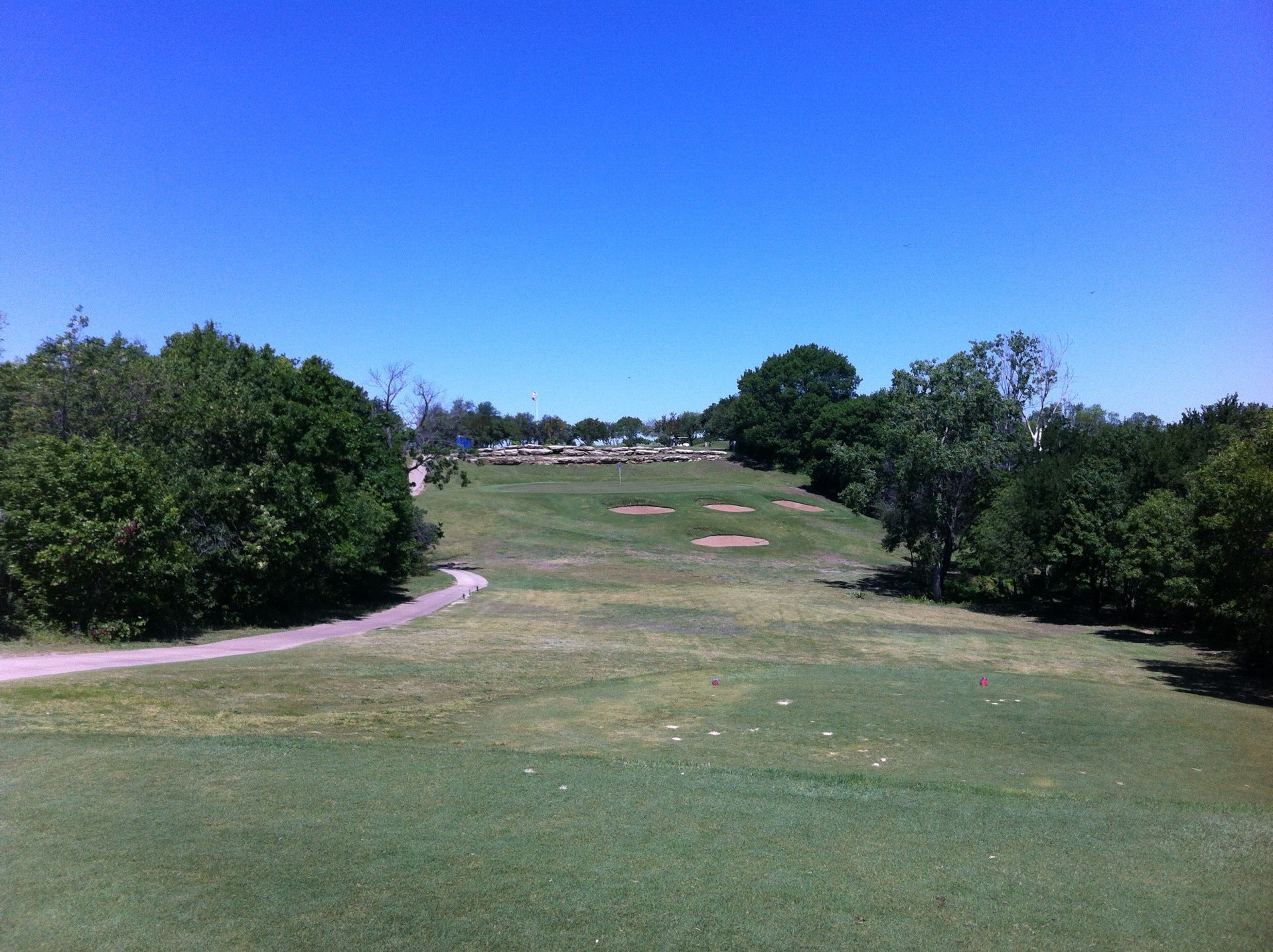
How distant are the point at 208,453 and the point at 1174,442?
37914 millimetres

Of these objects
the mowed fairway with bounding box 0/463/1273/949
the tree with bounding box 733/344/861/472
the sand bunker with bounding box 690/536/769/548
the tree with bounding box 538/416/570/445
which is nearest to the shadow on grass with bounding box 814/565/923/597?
the sand bunker with bounding box 690/536/769/548

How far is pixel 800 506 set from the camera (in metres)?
77.2

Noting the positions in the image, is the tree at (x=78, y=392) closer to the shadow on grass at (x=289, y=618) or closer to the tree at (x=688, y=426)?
the shadow on grass at (x=289, y=618)

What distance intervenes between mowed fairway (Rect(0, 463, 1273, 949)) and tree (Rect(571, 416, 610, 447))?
451 feet

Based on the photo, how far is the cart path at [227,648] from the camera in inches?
679

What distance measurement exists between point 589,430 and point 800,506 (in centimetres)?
8818

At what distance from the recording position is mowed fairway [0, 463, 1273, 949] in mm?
6363

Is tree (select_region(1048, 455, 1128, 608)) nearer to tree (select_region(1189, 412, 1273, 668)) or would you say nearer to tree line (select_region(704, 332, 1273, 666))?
tree line (select_region(704, 332, 1273, 666))

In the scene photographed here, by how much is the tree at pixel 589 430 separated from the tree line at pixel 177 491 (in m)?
123

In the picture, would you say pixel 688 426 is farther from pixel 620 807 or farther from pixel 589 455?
pixel 620 807

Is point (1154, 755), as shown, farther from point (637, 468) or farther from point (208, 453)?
point (637, 468)

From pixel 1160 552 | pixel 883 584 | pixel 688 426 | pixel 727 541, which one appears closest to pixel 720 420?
pixel 688 426

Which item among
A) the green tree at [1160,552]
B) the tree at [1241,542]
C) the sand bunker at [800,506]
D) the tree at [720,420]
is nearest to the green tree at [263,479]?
the tree at [1241,542]

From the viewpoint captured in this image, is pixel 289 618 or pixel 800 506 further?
pixel 800 506
